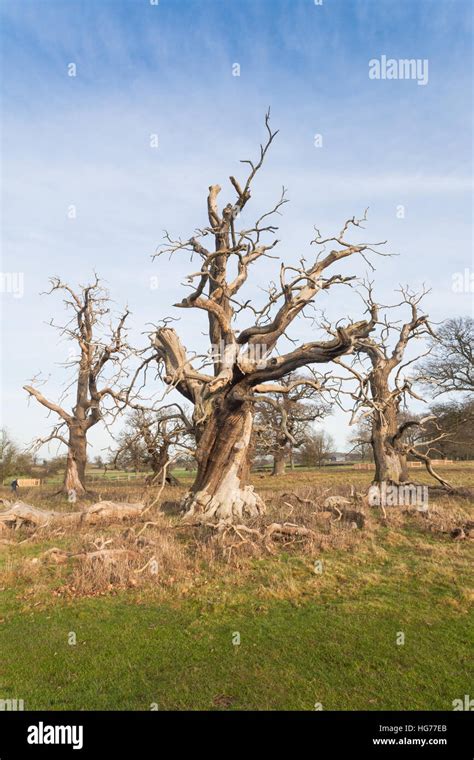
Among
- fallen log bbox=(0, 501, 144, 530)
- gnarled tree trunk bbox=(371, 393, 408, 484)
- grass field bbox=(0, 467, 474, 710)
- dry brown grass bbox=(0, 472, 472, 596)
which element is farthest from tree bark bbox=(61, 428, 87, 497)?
gnarled tree trunk bbox=(371, 393, 408, 484)

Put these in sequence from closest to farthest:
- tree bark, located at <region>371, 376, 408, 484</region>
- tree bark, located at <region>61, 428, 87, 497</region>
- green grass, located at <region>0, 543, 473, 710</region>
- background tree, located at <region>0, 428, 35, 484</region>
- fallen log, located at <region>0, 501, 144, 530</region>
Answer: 1. green grass, located at <region>0, 543, 473, 710</region>
2. fallen log, located at <region>0, 501, 144, 530</region>
3. tree bark, located at <region>371, 376, 408, 484</region>
4. tree bark, located at <region>61, 428, 87, 497</region>
5. background tree, located at <region>0, 428, 35, 484</region>

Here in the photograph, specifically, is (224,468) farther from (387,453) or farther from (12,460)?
(12,460)

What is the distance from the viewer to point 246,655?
5.71 meters

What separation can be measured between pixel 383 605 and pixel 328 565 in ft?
7.12

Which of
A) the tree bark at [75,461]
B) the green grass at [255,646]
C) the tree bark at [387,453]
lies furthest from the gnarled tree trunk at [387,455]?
the tree bark at [75,461]

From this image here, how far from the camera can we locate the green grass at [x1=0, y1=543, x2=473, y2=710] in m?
4.85

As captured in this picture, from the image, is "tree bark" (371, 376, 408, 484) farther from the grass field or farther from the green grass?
the green grass

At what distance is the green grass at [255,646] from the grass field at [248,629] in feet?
0.07

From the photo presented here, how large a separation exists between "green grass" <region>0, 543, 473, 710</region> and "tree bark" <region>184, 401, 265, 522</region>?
18.8 feet

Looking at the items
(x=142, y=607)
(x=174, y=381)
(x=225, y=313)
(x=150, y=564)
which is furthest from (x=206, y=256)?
(x=142, y=607)

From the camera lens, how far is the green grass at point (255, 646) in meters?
4.85

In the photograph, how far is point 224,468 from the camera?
1499 centimetres

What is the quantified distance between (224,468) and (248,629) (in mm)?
8554
